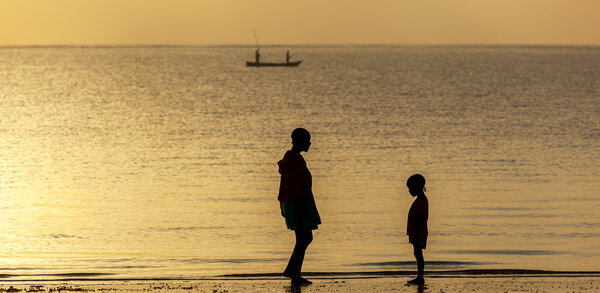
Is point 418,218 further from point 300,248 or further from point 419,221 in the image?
point 300,248

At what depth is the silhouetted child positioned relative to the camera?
12.2 m

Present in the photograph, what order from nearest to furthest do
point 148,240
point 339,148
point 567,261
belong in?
point 567,261 → point 148,240 → point 339,148

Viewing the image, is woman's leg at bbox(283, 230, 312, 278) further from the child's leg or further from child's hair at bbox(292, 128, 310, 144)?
the child's leg

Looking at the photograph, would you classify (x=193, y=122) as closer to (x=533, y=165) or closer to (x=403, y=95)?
(x=533, y=165)

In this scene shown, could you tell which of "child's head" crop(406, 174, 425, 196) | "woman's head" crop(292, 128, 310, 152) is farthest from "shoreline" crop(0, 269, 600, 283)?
"woman's head" crop(292, 128, 310, 152)

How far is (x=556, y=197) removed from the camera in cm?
2477

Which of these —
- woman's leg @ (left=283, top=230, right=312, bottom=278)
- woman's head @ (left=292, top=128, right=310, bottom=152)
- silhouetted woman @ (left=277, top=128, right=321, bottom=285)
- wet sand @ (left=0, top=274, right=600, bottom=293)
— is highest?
woman's head @ (left=292, top=128, right=310, bottom=152)

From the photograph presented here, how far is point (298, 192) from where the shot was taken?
39.3 ft

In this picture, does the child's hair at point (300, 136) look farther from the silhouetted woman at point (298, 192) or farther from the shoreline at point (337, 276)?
the shoreline at point (337, 276)

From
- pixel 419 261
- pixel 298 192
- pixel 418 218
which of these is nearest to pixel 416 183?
pixel 418 218

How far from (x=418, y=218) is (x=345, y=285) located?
1.13 metres

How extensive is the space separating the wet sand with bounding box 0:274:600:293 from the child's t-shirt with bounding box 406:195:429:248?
1.60 ft

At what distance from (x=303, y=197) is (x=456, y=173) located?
18.5 metres

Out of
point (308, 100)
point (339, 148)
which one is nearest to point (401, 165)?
point (339, 148)
